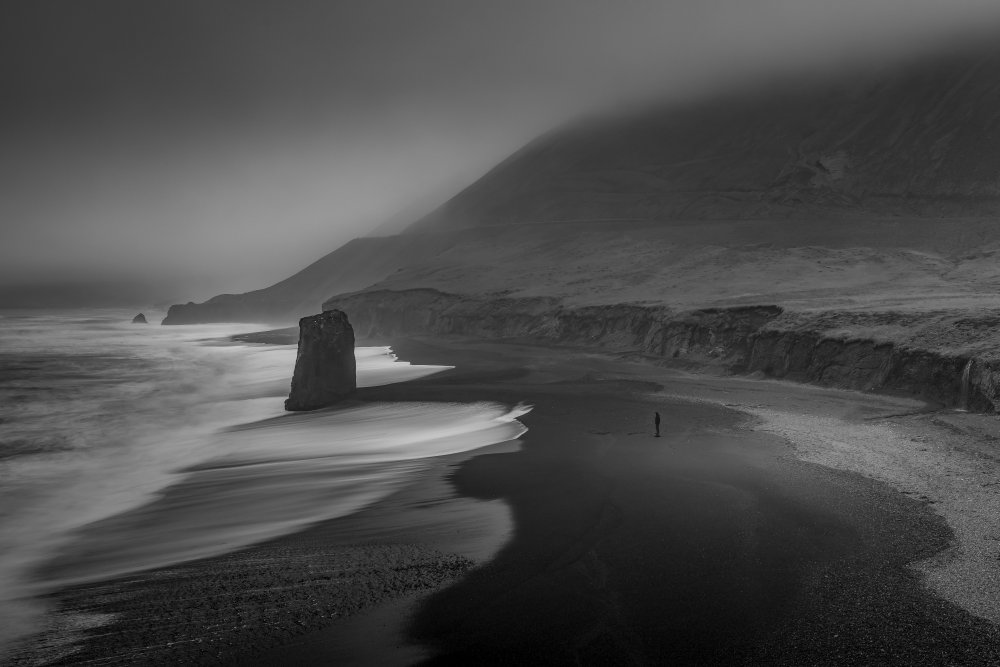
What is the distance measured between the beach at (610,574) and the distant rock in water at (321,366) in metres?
14.5

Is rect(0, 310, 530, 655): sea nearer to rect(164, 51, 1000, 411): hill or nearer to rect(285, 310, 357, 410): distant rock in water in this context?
rect(285, 310, 357, 410): distant rock in water

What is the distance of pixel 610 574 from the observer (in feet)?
34.4

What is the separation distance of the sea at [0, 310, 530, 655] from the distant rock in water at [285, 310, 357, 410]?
53.1 inches

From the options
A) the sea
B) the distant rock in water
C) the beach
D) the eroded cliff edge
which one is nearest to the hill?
the eroded cliff edge

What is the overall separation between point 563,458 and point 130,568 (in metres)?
10.6

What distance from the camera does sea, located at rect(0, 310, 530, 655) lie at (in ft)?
42.2

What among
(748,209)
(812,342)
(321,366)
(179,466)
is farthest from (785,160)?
(179,466)

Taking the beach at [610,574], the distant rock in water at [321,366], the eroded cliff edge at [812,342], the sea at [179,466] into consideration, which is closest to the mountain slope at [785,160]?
the eroded cliff edge at [812,342]

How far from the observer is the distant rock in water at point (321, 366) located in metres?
31.3

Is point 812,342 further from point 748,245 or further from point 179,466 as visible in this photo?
point 748,245

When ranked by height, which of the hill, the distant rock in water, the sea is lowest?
the sea

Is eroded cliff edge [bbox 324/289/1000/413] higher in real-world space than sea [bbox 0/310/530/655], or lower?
higher

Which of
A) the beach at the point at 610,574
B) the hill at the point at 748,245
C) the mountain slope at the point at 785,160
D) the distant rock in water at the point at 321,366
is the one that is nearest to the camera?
the beach at the point at 610,574

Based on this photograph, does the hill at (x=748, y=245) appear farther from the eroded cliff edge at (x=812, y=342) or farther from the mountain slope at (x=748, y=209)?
the mountain slope at (x=748, y=209)
